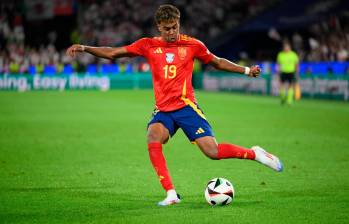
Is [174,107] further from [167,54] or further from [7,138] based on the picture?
[7,138]

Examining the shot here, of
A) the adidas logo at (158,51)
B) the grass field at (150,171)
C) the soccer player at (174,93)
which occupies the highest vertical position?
the adidas logo at (158,51)

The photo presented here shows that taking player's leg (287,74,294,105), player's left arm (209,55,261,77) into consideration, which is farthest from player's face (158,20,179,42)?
player's leg (287,74,294,105)

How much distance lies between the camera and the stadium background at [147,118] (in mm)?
8359

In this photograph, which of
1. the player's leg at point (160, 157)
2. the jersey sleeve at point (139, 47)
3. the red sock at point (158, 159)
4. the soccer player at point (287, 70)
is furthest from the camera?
the soccer player at point (287, 70)

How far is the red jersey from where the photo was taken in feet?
27.9

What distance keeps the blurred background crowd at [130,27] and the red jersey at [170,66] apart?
28.3m

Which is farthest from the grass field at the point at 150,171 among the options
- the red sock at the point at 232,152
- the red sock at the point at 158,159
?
the red sock at the point at 232,152

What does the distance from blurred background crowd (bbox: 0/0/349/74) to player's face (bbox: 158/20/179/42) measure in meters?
28.5

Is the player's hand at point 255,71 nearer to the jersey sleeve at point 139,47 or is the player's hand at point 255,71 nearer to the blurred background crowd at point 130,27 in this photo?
the jersey sleeve at point 139,47

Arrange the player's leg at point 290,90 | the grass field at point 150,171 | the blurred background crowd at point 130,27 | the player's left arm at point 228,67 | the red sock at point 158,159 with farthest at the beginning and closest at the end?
the blurred background crowd at point 130,27 < the player's leg at point 290,90 < the player's left arm at point 228,67 < the red sock at point 158,159 < the grass field at point 150,171

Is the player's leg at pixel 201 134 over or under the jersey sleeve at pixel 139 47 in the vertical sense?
under

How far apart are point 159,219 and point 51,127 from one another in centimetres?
1138

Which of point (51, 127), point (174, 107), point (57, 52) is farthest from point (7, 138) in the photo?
point (57, 52)

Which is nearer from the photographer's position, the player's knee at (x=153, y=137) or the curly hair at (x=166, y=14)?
the curly hair at (x=166, y=14)
